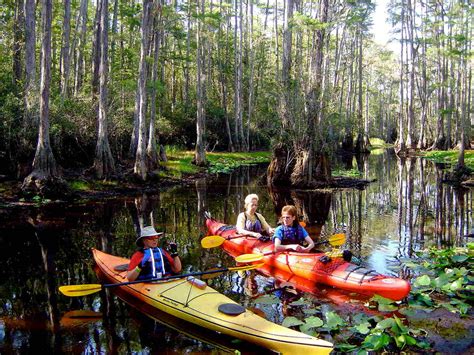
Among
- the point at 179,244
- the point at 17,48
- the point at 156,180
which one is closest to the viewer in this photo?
the point at 179,244

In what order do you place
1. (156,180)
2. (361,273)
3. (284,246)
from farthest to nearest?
(156,180) < (284,246) < (361,273)

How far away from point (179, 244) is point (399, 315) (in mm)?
4535

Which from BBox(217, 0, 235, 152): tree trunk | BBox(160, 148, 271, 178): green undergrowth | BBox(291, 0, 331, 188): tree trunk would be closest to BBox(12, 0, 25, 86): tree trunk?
BBox(160, 148, 271, 178): green undergrowth

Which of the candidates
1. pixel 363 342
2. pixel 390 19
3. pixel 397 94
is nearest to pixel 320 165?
pixel 363 342

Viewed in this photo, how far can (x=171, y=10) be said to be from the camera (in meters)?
16.6

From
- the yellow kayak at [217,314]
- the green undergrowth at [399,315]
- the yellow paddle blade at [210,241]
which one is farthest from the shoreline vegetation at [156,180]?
the green undergrowth at [399,315]

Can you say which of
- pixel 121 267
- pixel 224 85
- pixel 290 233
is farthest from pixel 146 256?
pixel 224 85

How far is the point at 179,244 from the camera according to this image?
8.59 m

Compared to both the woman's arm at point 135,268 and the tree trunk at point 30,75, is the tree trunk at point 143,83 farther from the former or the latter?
the woman's arm at point 135,268

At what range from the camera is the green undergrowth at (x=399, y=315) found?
14.5ft

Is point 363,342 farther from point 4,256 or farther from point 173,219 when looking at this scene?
point 173,219

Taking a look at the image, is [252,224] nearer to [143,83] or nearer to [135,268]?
[135,268]

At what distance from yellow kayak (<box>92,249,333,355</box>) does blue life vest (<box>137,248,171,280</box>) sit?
0.55ft

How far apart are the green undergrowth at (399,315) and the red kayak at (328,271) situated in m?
0.23
